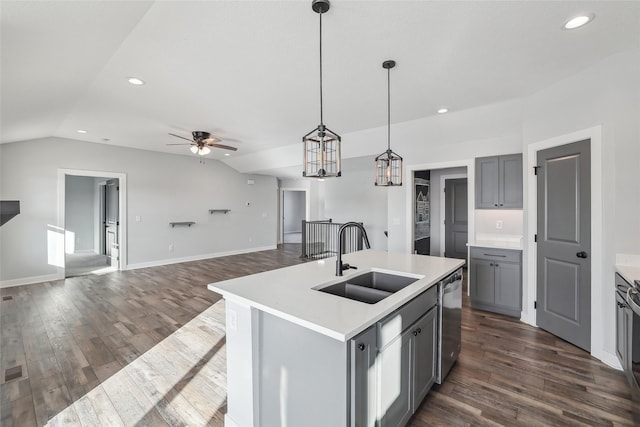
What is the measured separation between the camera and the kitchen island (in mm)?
1248

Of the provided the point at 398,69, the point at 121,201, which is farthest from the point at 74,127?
the point at 398,69

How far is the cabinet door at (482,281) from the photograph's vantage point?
3770 mm

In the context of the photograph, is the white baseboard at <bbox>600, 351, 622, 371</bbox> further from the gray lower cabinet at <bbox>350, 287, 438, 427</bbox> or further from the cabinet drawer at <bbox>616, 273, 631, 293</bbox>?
the gray lower cabinet at <bbox>350, 287, 438, 427</bbox>

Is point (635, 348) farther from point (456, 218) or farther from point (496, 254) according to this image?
point (456, 218)

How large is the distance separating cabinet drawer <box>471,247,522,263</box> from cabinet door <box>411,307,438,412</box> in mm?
2201

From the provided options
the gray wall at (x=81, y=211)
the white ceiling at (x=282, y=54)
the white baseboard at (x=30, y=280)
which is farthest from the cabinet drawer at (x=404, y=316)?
the gray wall at (x=81, y=211)

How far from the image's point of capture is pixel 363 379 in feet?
4.20

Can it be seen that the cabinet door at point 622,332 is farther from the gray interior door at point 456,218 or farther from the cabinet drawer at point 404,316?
the gray interior door at point 456,218

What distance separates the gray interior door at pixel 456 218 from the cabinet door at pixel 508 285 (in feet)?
7.45

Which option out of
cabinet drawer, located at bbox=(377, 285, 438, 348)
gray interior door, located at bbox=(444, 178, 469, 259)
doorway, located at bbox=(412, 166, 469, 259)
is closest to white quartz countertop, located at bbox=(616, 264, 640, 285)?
cabinet drawer, located at bbox=(377, 285, 438, 348)

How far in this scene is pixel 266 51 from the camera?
2.30 m

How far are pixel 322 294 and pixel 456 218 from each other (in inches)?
205

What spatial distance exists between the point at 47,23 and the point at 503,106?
4.24 metres

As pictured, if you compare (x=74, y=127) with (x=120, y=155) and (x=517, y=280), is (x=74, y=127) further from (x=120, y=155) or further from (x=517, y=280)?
(x=517, y=280)
